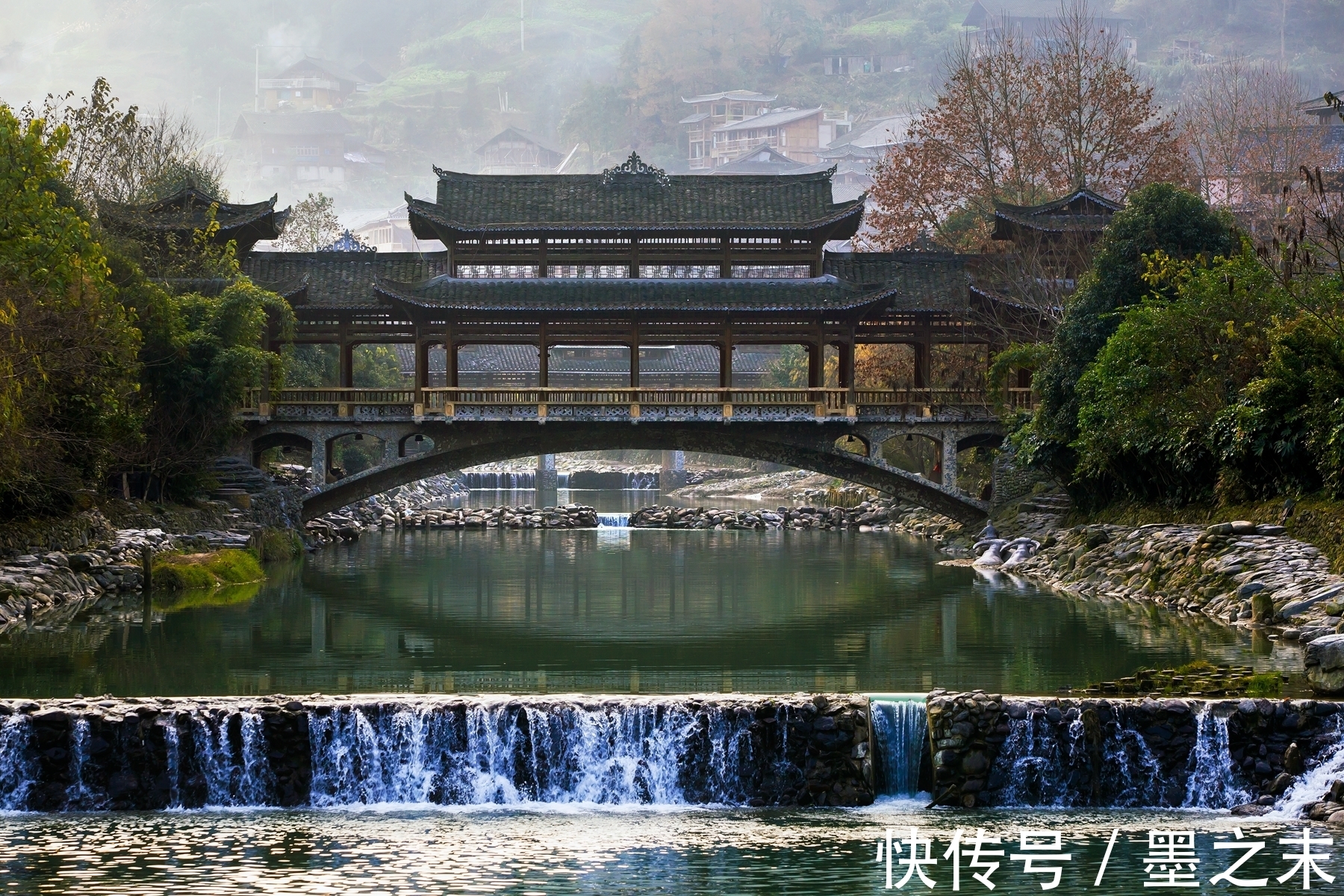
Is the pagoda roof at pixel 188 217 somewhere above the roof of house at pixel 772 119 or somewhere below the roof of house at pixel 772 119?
below

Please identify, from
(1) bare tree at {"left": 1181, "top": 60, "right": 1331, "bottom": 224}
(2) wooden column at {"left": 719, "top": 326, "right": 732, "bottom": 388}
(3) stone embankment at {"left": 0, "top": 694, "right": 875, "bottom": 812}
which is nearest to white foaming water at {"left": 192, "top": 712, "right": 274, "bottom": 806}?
(3) stone embankment at {"left": 0, "top": 694, "right": 875, "bottom": 812}

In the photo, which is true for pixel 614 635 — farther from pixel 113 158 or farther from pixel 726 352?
pixel 113 158

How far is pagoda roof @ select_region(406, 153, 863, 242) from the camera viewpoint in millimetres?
Answer: 49625

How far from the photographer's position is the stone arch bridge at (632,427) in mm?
47875

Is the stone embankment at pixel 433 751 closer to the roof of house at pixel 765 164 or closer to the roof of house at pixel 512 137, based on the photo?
the roof of house at pixel 765 164

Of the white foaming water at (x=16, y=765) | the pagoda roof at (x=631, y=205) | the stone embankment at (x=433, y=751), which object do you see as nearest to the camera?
the white foaming water at (x=16, y=765)

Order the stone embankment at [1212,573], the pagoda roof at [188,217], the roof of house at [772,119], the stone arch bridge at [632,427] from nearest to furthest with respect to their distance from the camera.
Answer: the stone embankment at [1212,573] → the stone arch bridge at [632,427] → the pagoda roof at [188,217] → the roof of house at [772,119]

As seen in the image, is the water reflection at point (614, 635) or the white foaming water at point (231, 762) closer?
the white foaming water at point (231, 762)

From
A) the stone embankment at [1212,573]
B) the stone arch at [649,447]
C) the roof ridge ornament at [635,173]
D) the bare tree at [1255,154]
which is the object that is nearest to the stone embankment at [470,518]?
the stone arch at [649,447]

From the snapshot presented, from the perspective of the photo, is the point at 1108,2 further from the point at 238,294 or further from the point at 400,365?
the point at 238,294

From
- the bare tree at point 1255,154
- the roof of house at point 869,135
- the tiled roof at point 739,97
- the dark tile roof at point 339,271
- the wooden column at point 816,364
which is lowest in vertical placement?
the wooden column at point 816,364

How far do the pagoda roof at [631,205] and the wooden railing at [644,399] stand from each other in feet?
16.5

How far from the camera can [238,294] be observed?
145 ft

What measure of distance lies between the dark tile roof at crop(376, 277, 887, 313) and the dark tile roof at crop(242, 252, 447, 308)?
2126 mm
